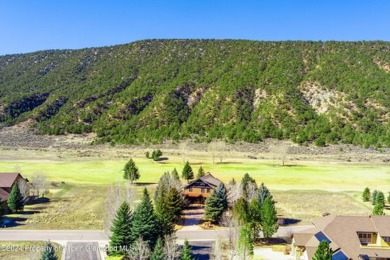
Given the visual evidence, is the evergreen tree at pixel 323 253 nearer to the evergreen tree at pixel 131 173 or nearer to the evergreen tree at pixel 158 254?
the evergreen tree at pixel 158 254

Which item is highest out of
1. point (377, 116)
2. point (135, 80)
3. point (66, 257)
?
point (135, 80)

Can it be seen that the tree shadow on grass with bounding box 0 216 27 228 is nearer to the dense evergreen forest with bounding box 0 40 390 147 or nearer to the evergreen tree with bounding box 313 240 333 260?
the evergreen tree with bounding box 313 240 333 260

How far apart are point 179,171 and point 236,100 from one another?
2971 inches

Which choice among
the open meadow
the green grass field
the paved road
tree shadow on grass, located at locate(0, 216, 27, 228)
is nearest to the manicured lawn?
the paved road

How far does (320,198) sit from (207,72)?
125049 millimetres

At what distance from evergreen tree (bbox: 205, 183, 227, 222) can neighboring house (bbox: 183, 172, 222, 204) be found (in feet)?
29.7

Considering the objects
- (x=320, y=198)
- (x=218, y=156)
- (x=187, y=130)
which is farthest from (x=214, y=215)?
(x=187, y=130)

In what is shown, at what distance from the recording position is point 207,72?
186 m

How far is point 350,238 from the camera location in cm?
3878

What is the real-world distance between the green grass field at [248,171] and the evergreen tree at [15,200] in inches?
887

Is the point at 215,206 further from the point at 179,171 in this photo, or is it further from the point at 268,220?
the point at 179,171

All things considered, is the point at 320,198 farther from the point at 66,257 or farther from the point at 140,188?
the point at 66,257

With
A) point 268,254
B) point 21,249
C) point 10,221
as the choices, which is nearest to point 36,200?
point 10,221

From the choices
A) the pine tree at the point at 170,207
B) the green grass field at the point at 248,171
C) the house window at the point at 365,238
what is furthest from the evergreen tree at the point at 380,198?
the pine tree at the point at 170,207
